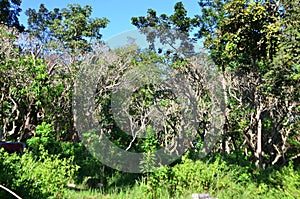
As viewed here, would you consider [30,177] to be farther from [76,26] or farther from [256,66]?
[76,26]

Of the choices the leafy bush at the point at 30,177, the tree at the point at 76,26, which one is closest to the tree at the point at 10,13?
the tree at the point at 76,26

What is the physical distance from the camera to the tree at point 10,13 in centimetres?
1376

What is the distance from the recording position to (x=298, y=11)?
4.12 metres

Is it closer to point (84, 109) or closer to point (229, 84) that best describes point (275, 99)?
point (229, 84)

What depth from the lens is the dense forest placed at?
523 cm

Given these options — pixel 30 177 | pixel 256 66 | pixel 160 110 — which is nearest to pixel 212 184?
pixel 256 66

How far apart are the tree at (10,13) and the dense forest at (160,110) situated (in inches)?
276

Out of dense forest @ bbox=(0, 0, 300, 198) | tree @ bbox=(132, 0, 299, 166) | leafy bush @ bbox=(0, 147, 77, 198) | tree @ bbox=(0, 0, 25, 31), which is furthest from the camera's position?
tree @ bbox=(0, 0, 25, 31)

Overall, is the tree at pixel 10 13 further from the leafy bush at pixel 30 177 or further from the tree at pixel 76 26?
the leafy bush at pixel 30 177

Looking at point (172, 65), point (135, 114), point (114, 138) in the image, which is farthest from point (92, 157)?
point (172, 65)

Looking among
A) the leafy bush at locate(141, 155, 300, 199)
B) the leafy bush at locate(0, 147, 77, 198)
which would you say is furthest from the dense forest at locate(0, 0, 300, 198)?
the leafy bush at locate(0, 147, 77, 198)

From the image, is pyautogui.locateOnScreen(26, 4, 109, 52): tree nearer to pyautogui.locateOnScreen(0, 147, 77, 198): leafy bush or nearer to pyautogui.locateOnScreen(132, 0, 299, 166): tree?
pyautogui.locateOnScreen(132, 0, 299, 166): tree

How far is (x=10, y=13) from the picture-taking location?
1436cm

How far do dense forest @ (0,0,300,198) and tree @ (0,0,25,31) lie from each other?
23.0ft
